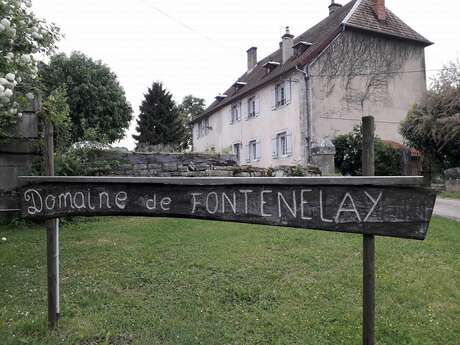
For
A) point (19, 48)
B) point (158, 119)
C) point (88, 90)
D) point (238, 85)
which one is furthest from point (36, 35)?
point (158, 119)

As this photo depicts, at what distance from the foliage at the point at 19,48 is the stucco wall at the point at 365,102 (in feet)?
47.0

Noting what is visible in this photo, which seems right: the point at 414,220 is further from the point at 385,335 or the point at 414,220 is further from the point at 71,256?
the point at 71,256

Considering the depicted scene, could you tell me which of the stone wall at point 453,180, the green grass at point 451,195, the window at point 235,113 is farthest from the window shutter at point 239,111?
the green grass at point 451,195

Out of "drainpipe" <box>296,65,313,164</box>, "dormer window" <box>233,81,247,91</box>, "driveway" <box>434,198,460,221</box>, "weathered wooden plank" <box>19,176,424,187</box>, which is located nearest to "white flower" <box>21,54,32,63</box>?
"weathered wooden plank" <box>19,176,424,187</box>

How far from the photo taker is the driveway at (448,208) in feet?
29.5

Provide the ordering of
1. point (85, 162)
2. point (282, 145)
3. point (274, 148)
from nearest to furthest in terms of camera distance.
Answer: point (85, 162) → point (282, 145) → point (274, 148)

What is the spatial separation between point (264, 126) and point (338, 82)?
483 cm

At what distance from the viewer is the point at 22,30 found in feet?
15.7

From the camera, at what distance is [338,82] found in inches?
749

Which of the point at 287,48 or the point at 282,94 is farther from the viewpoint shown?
the point at 287,48

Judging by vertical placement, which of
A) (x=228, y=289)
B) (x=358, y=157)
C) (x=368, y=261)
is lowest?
(x=228, y=289)

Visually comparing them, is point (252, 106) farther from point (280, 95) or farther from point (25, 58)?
point (25, 58)

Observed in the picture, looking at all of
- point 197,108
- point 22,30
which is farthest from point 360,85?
point 197,108

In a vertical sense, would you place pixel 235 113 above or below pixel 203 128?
above
